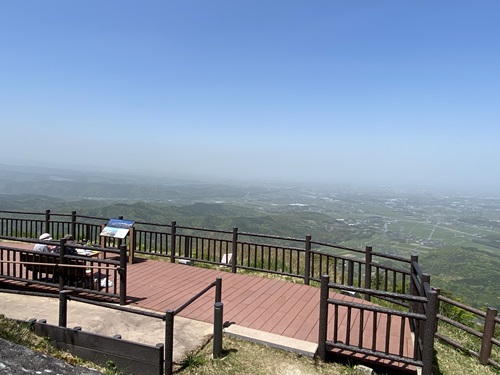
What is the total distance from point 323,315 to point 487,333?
3.63m

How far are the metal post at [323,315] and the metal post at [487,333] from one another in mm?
3396

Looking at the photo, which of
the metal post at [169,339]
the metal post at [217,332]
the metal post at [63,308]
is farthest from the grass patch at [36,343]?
the metal post at [217,332]

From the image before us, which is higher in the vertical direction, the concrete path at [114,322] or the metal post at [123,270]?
the metal post at [123,270]

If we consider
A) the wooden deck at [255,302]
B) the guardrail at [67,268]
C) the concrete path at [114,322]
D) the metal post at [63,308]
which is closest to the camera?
the metal post at [63,308]

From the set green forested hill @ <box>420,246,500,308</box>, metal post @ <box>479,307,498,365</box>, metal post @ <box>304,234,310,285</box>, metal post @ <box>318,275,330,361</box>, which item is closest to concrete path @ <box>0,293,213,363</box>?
metal post @ <box>318,275,330,361</box>

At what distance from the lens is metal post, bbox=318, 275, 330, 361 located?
4914 millimetres

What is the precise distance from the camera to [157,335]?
548 centimetres

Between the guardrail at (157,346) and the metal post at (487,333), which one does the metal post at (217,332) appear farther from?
the metal post at (487,333)

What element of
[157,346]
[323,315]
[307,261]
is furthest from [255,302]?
[157,346]

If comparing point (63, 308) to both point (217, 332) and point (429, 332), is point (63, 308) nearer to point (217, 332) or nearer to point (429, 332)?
point (217, 332)

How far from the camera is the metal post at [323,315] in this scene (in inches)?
193

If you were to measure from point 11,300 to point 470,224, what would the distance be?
162454 mm

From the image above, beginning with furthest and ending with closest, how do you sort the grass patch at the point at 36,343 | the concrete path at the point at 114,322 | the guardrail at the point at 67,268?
the guardrail at the point at 67,268
the concrete path at the point at 114,322
the grass patch at the point at 36,343

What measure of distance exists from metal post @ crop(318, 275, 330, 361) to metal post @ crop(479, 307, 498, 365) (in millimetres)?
3396
